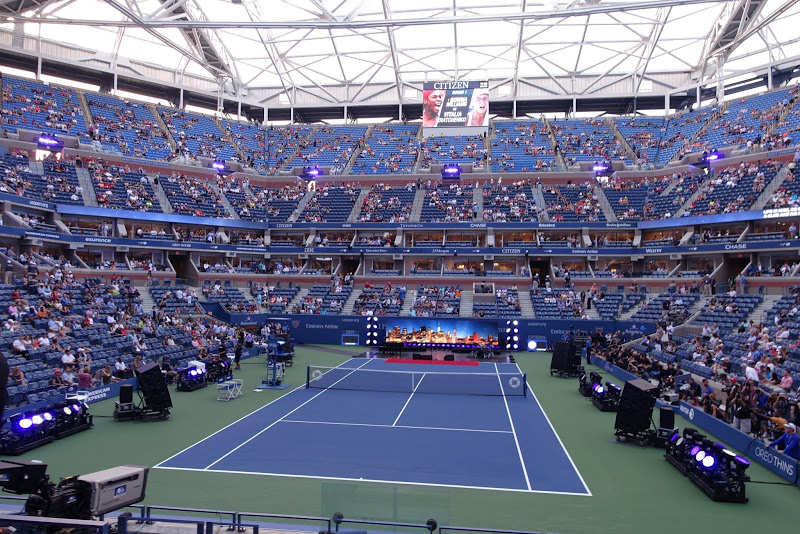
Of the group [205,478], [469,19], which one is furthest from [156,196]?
[205,478]

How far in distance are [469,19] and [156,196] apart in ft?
102

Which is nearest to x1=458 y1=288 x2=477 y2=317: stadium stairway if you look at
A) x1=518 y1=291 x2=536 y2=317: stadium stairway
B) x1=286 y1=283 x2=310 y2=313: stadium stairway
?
x1=518 y1=291 x2=536 y2=317: stadium stairway

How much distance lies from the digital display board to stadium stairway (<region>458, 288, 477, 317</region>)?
207 centimetres

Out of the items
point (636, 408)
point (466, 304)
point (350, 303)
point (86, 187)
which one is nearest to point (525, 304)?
point (466, 304)

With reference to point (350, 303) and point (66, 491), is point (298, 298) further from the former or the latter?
point (66, 491)

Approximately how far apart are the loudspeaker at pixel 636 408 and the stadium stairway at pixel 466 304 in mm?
25249

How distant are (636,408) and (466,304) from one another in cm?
2785

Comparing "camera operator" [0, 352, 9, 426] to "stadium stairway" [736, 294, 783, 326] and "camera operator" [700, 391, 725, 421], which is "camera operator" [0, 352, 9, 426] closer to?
"camera operator" [700, 391, 725, 421]

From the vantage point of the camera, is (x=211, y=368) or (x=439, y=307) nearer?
(x=211, y=368)

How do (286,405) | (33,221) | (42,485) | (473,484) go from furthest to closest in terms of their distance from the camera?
1. (33,221)
2. (286,405)
3. (473,484)
4. (42,485)

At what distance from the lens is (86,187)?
149ft

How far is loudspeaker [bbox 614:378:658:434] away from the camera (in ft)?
52.1

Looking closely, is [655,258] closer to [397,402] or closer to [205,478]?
[397,402]

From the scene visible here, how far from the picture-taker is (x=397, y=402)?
22359 millimetres
